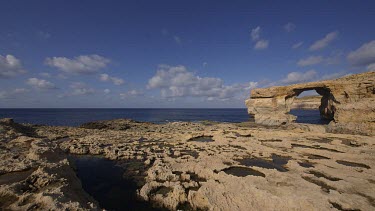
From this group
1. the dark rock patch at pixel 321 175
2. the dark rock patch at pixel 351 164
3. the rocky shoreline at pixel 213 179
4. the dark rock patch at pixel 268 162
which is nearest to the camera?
the rocky shoreline at pixel 213 179

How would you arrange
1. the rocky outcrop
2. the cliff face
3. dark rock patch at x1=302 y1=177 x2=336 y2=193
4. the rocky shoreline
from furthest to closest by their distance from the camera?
the cliff face → the rocky outcrop → dark rock patch at x1=302 y1=177 x2=336 y2=193 → the rocky shoreline

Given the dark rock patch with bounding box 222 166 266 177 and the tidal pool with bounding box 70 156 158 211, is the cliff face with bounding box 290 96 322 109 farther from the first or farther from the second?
the tidal pool with bounding box 70 156 158 211

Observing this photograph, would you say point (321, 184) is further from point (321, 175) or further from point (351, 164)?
point (351, 164)

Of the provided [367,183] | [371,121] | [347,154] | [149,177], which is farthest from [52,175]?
[371,121]

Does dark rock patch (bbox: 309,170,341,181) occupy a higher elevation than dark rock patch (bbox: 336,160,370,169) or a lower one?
higher

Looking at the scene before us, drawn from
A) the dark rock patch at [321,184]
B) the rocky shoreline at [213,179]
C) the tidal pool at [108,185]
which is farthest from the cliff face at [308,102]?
the tidal pool at [108,185]

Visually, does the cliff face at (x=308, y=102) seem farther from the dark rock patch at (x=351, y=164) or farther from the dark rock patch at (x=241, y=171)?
the dark rock patch at (x=241, y=171)

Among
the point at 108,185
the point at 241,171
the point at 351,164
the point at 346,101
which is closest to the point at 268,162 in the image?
the point at 241,171

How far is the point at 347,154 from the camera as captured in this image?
804 inches

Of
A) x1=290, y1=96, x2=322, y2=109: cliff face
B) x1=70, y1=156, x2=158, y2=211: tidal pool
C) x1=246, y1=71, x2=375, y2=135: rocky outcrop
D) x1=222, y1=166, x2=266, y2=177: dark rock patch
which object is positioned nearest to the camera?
x1=70, y1=156, x2=158, y2=211: tidal pool

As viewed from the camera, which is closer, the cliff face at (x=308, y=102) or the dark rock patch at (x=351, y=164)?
the dark rock patch at (x=351, y=164)

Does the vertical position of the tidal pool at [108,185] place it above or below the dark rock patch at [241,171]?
below

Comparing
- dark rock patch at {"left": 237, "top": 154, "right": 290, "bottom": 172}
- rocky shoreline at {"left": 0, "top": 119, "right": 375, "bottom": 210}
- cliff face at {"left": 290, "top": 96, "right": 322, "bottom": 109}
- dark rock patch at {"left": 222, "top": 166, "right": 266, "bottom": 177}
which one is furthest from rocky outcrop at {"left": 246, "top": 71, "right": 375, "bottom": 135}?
cliff face at {"left": 290, "top": 96, "right": 322, "bottom": 109}

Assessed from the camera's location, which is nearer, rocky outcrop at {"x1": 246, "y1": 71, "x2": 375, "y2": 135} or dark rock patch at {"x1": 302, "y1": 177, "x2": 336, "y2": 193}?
dark rock patch at {"x1": 302, "y1": 177, "x2": 336, "y2": 193}
